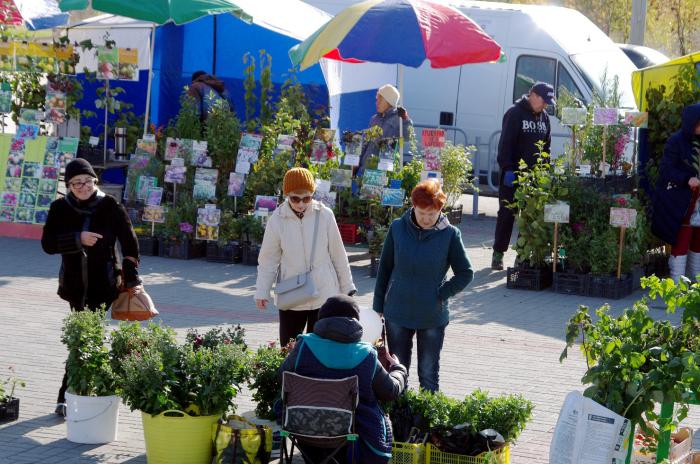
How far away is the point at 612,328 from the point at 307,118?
8868 mm

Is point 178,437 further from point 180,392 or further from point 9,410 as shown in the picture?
point 9,410

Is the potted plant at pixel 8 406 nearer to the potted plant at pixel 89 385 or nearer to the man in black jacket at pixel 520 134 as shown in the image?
the potted plant at pixel 89 385

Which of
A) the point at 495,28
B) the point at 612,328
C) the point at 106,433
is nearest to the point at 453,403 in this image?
the point at 612,328

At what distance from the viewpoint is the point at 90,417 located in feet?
22.8

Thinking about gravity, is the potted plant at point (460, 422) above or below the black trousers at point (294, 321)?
below

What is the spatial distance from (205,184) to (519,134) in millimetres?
3613

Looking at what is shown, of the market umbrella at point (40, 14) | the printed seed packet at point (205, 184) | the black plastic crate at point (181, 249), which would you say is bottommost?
the black plastic crate at point (181, 249)

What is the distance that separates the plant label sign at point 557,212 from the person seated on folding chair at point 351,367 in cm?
621

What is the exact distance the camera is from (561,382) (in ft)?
28.4

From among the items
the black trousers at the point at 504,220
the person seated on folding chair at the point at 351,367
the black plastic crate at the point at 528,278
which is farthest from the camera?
the black trousers at the point at 504,220

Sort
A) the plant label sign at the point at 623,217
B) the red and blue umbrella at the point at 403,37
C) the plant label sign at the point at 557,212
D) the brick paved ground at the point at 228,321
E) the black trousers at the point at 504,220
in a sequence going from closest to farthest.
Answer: the brick paved ground at the point at 228,321
the plant label sign at the point at 623,217
the plant label sign at the point at 557,212
the red and blue umbrella at the point at 403,37
the black trousers at the point at 504,220

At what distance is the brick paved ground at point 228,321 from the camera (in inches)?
279

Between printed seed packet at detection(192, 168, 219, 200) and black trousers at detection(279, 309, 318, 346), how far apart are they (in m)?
6.08

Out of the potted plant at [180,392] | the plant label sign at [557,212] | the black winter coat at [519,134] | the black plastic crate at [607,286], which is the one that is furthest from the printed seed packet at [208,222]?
the potted plant at [180,392]
